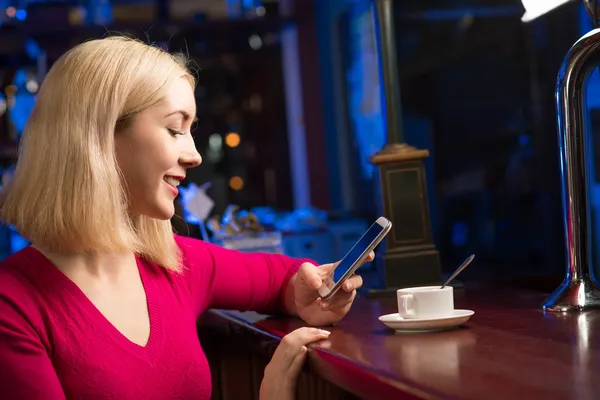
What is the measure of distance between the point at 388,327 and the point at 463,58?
3456 mm

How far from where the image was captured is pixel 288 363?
1345 millimetres

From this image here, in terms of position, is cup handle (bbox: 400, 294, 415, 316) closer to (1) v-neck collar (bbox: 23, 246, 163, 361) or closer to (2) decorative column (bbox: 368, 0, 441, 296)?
(1) v-neck collar (bbox: 23, 246, 163, 361)

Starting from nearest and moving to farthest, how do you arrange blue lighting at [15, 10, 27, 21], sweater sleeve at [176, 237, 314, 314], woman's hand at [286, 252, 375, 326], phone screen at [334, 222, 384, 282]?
phone screen at [334, 222, 384, 282]
woman's hand at [286, 252, 375, 326]
sweater sleeve at [176, 237, 314, 314]
blue lighting at [15, 10, 27, 21]

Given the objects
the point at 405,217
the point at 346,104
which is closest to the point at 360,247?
the point at 405,217

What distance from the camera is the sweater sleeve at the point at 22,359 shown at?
1286 millimetres

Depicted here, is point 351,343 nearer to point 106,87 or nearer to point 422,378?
point 422,378

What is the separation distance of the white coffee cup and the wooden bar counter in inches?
1.5

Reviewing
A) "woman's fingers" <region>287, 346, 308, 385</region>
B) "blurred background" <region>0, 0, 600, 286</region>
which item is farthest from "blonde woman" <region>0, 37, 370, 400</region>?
"blurred background" <region>0, 0, 600, 286</region>

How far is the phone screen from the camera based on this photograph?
139cm

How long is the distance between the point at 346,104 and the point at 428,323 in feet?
16.0

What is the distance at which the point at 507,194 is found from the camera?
451 cm

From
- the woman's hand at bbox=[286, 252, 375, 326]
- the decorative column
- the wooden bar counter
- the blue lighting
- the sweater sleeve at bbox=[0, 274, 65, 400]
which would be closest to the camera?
the wooden bar counter

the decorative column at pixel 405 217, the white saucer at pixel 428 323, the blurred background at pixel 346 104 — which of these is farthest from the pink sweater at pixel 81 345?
the blurred background at pixel 346 104

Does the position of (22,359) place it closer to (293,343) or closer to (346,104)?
(293,343)
